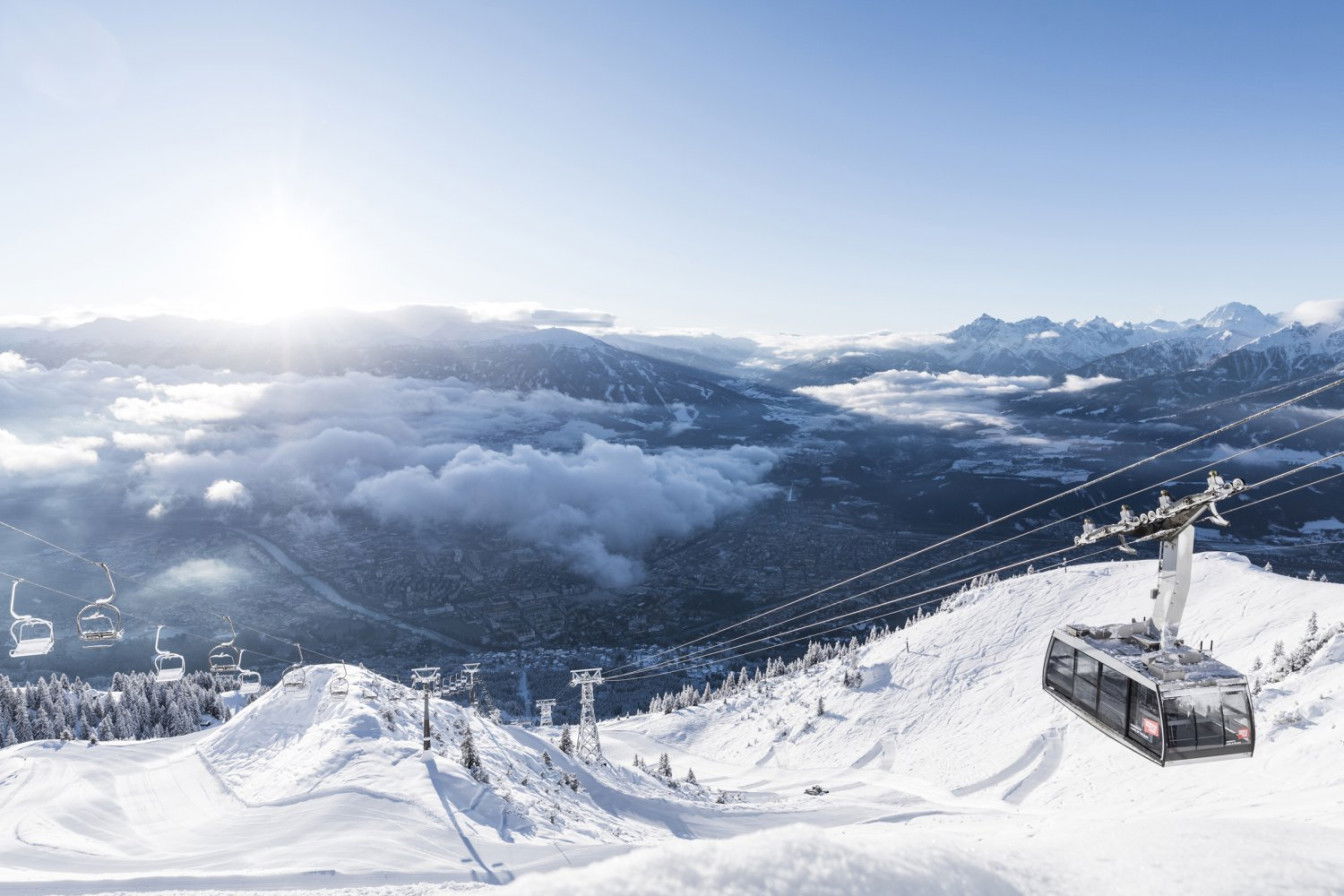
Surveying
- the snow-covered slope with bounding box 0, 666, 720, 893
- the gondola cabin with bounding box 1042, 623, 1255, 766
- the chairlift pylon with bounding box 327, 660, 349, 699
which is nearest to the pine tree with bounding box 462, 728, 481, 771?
the snow-covered slope with bounding box 0, 666, 720, 893

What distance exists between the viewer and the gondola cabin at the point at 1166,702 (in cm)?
1541

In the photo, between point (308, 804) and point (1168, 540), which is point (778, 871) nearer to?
point (1168, 540)

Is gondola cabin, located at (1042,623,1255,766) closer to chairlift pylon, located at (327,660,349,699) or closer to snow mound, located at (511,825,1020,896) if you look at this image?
snow mound, located at (511,825,1020,896)

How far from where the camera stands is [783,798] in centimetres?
5850

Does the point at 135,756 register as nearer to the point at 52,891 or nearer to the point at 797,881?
the point at 52,891

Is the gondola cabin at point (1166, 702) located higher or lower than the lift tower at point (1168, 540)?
lower

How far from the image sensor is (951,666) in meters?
84.0

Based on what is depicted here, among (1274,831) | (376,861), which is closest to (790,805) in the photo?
(376,861)

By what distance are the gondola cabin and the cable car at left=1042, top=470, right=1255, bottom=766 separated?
0.02 m

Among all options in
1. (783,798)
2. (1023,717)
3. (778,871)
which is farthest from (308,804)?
(1023,717)

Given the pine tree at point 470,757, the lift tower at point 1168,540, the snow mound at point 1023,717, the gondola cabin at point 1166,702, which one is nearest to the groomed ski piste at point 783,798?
the snow mound at point 1023,717

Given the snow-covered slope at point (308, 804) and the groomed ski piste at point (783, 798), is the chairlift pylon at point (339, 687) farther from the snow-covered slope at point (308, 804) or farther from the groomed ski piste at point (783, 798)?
the groomed ski piste at point (783, 798)

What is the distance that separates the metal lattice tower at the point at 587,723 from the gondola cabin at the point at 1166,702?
41.4 meters

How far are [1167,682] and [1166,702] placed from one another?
507 millimetres
